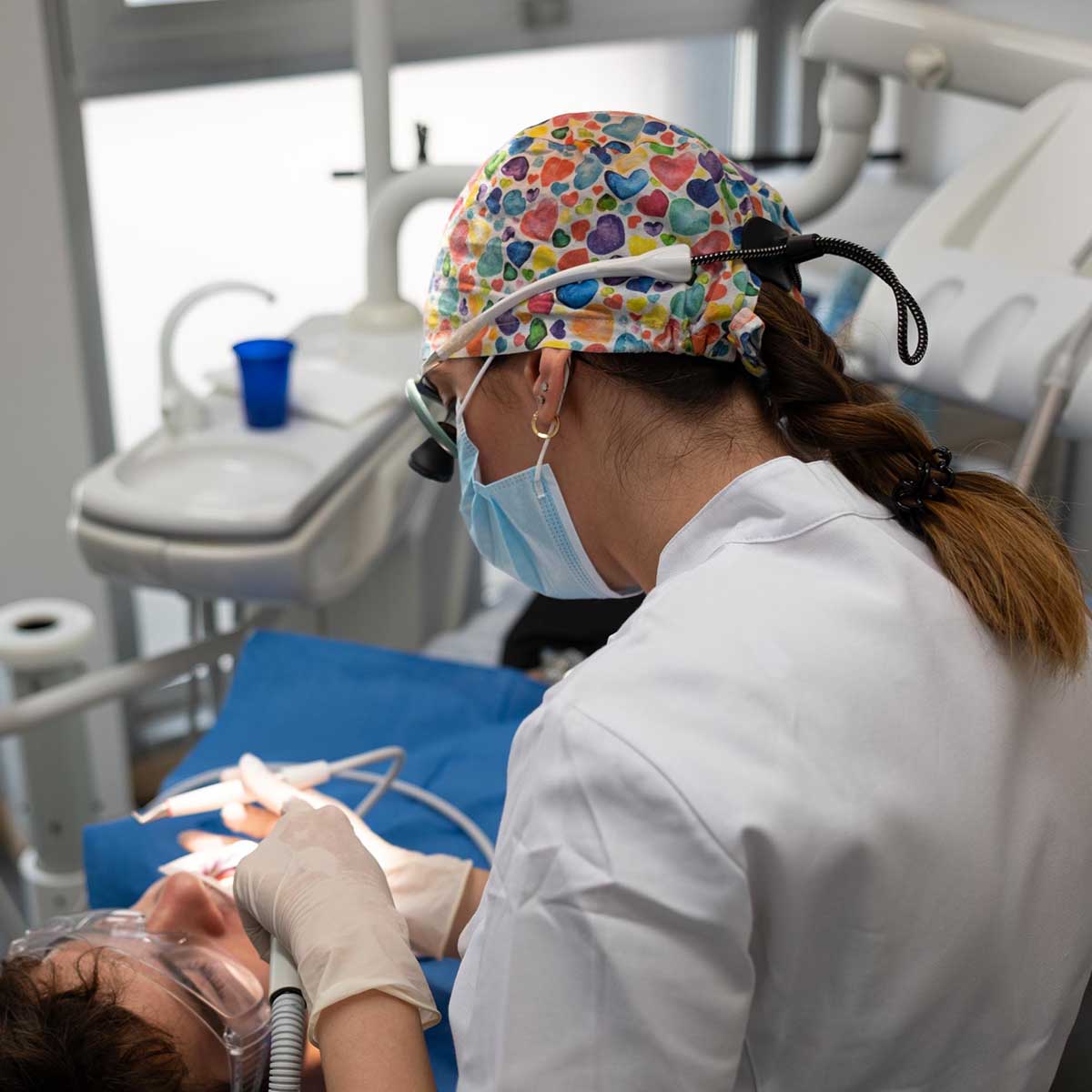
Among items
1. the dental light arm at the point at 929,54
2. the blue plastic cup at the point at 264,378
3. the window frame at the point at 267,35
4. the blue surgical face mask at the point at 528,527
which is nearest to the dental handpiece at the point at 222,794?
the blue surgical face mask at the point at 528,527

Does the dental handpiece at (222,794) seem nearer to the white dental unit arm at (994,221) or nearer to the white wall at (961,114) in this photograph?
the white dental unit arm at (994,221)

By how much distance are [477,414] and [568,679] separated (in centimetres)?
31

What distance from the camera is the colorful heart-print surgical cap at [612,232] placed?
0.94 m

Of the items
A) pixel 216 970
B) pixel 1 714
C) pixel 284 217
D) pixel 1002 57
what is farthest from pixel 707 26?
pixel 216 970

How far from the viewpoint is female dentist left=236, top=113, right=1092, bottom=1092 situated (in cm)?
73

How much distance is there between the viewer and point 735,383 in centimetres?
96

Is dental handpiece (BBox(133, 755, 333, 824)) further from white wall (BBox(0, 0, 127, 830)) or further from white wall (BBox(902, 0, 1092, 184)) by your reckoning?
white wall (BBox(902, 0, 1092, 184))

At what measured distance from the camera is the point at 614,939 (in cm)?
72

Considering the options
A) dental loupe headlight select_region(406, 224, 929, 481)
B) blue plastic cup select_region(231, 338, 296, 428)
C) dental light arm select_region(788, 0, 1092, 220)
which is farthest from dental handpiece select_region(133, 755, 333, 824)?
dental light arm select_region(788, 0, 1092, 220)

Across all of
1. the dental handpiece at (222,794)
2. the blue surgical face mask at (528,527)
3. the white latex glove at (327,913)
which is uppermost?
the blue surgical face mask at (528,527)

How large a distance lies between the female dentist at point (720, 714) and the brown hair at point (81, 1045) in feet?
0.40

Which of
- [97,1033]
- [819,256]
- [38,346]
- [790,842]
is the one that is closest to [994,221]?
[819,256]

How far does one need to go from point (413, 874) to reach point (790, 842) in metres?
0.66

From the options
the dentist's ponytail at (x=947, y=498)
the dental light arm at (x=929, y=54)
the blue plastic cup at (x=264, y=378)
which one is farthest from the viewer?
the blue plastic cup at (x=264, y=378)
